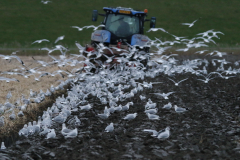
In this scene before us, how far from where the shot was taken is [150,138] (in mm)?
4781

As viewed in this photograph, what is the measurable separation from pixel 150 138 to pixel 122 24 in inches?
292

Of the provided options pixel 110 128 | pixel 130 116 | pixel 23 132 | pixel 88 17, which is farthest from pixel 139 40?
pixel 88 17

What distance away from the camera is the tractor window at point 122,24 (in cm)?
1161

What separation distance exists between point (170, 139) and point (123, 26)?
24.3ft

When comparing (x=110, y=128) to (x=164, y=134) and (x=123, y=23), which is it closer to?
(x=164, y=134)

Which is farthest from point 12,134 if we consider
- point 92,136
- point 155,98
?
point 155,98

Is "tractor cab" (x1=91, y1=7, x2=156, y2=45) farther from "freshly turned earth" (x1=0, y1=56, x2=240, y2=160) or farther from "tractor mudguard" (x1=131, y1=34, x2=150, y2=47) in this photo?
"freshly turned earth" (x1=0, y1=56, x2=240, y2=160)

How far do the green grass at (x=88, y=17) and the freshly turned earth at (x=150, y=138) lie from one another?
20.8m

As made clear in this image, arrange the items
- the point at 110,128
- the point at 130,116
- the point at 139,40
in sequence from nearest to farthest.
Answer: the point at 110,128
the point at 130,116
the point at 139,40

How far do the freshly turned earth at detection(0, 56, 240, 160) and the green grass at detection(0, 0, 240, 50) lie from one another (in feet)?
68.1

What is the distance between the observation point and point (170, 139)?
473cm

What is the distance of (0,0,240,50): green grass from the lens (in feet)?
93.3

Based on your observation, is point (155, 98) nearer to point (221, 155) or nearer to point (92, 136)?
point (92, 136)

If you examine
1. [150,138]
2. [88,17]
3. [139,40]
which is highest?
[139,40]
